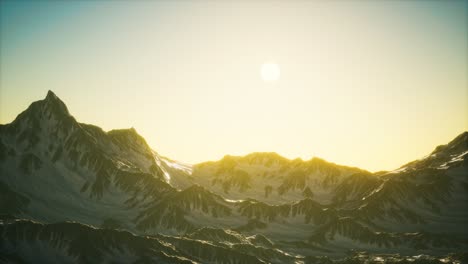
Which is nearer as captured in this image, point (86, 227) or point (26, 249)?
point (26, 249)

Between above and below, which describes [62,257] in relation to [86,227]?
below

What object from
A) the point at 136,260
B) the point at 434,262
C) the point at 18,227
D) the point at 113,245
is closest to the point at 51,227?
the point at 18,227

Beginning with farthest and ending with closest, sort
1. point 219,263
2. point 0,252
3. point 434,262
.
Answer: point 434,262, point 219,263, point 0,252

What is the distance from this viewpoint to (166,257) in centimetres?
16988

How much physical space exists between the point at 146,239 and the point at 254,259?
44658mm

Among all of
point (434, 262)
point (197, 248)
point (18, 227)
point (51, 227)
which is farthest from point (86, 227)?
point (434, 262)

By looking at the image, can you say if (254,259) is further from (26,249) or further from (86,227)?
(26,249)

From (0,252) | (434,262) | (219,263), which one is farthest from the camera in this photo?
(434,262)

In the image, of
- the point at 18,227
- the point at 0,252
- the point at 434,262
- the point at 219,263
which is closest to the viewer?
the point at 0,252

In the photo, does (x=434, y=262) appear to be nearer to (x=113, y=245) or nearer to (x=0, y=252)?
(x=113, y=245)

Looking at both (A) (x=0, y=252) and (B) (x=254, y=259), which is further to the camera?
(B) (x=254, y=259)

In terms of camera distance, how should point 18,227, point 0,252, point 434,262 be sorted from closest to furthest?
point 0,252 < point 18,227 < point 434,262

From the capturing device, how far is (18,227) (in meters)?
169

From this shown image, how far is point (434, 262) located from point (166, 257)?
112167 mm
